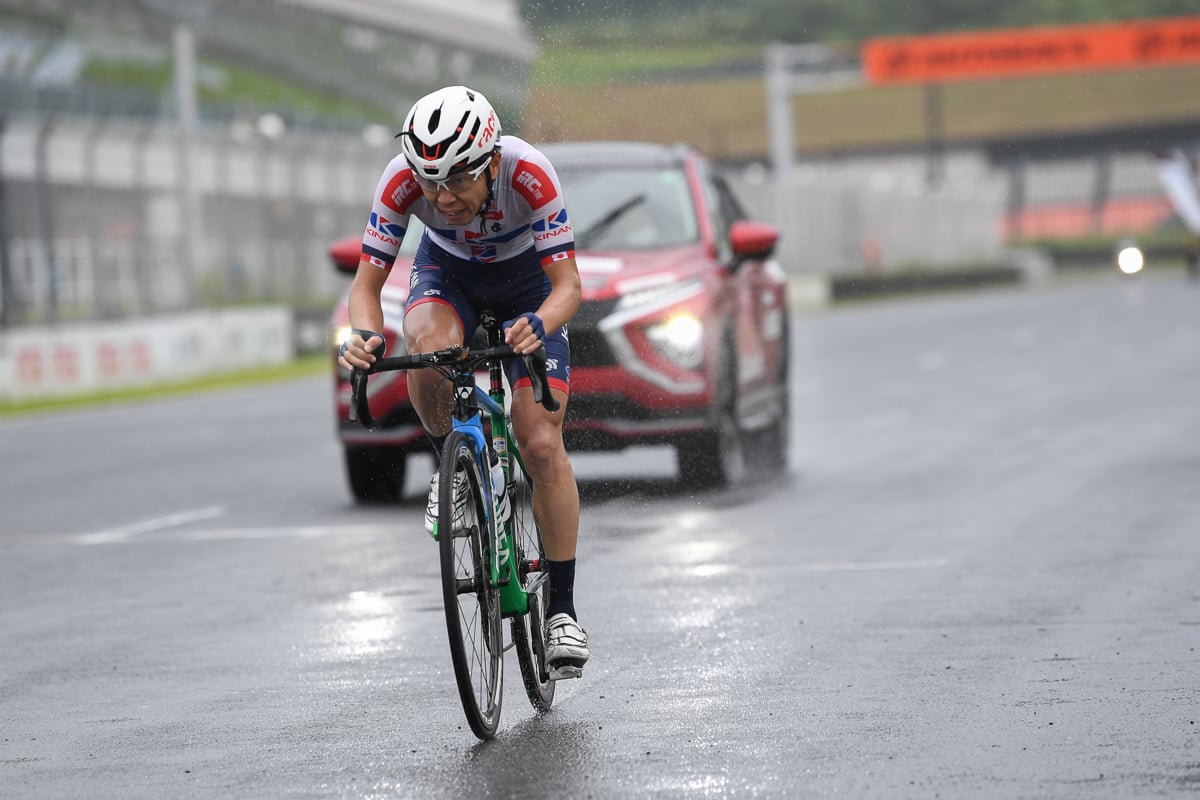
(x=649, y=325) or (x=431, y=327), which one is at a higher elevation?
(x=431, y=327)

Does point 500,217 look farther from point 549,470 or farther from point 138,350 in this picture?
point 138,350

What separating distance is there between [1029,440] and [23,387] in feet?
48.8

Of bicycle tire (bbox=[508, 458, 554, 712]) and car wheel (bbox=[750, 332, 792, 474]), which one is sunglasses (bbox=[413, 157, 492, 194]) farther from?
car wheel (bbox=[750, 332, 792, 474])

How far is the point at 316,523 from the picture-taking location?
1273 cm

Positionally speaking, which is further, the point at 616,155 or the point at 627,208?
the point at 616,155

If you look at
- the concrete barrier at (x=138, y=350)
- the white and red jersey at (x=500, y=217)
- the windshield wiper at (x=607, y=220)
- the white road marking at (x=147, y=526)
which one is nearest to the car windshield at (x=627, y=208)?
the windshield wiper at (x=607, y=220)

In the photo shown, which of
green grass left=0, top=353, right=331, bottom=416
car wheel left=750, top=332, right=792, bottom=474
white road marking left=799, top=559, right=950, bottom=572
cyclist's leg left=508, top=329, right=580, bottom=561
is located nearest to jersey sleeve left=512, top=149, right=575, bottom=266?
cyclist's leg left=508, top=329, right=580, bottom=561

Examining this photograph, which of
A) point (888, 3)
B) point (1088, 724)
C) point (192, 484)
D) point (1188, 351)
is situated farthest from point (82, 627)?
point (888, 3)

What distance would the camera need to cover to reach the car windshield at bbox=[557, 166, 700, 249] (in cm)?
1345

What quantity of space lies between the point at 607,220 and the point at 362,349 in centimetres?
732

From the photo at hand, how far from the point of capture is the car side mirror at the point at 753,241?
13.3m

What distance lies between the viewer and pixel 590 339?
1264cm

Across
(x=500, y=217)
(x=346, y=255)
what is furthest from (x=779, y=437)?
(x=500, y=217)

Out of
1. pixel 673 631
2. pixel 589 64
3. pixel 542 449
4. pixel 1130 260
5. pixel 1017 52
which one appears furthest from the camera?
pixel 1017 52
